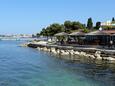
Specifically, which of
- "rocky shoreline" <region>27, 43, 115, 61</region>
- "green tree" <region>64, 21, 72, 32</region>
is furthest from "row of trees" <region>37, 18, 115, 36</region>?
"rocky shoreline" <region>27, 43, 115, 61</region>

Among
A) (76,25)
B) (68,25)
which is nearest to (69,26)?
(68,25)

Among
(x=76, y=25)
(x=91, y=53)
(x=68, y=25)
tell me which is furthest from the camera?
(x=68, y=25)

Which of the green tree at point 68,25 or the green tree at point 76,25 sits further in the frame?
the green tree at point 68,25

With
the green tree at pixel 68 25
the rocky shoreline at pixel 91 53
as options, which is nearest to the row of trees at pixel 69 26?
the green tree at pixel 68 25

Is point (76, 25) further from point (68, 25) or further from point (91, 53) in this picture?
point (91, 53)

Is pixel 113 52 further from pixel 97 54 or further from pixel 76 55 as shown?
pixel 76 55

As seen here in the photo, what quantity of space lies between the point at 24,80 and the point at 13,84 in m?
2.18

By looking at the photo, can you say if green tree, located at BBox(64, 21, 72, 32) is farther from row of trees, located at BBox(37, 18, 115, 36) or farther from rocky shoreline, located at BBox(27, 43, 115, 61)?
rocky shoreline, located at BBox(27, 43, 115, 61)

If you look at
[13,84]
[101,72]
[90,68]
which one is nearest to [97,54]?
[90,68]

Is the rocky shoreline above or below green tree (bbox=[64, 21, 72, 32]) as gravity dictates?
below

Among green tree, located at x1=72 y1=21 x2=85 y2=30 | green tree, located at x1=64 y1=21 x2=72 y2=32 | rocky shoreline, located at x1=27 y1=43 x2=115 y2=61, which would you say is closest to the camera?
rocky shoreline, located at x1=27 y1=43 x2=115 y2=61

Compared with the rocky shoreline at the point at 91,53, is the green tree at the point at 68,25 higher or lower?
higher

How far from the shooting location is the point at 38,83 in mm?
27500

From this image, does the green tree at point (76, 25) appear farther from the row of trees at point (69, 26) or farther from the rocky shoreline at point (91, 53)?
the rocky shoreline at point (91, 53)
